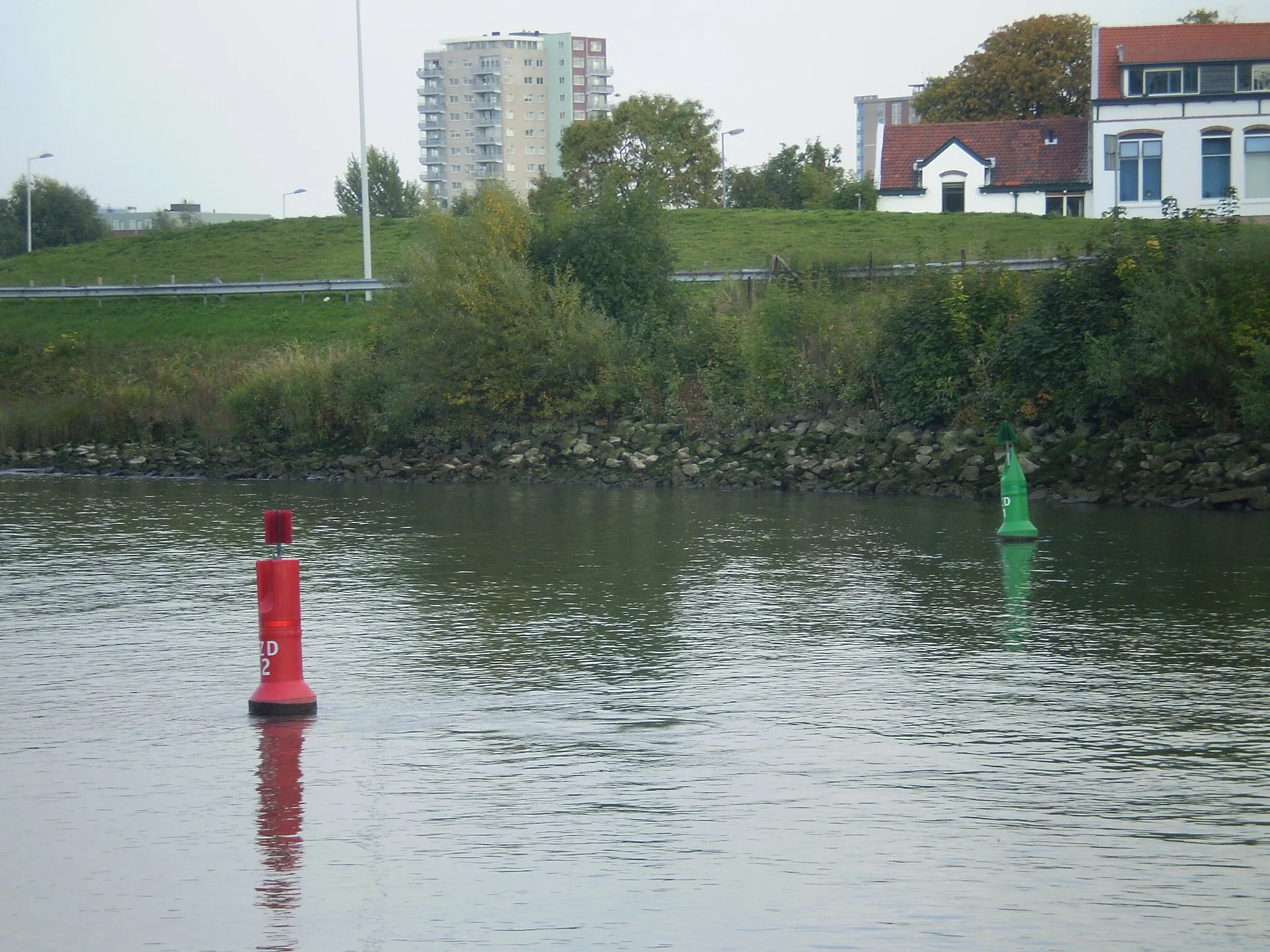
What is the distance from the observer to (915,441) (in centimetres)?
3031

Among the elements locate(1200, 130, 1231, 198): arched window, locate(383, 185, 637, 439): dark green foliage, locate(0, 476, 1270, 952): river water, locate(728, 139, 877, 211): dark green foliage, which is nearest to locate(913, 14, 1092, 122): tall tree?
locate(728, 139, 877, 211): dark green foliage

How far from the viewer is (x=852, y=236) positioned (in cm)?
5250

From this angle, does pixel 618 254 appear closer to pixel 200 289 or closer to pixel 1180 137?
pixel 200 289

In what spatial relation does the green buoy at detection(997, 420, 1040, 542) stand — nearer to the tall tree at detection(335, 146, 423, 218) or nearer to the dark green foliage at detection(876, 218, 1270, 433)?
the dark green foliage at detection(876, 218, 1270, 433)

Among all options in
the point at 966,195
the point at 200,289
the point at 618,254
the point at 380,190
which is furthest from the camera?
the point at 380,190

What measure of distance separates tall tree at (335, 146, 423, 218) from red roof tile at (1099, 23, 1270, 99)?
66767 mm

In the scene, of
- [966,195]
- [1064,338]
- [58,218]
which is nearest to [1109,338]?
[1064,338]

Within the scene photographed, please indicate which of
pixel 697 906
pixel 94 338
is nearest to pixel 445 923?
pixel 697 906

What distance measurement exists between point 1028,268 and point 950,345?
22.0ft

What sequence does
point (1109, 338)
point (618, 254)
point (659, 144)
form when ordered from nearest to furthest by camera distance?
point (1109, 338) → point (618, 254) → point (659, 144)

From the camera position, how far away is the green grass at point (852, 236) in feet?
149

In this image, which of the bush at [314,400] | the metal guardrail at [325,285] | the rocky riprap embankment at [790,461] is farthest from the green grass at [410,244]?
the rocky riprap embankment at [790,461]

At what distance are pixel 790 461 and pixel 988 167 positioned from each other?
37766mm

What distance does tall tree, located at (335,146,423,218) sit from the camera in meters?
118
